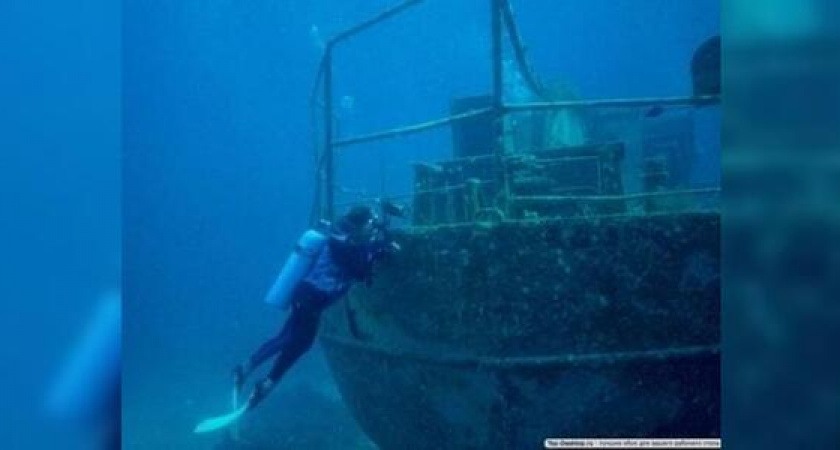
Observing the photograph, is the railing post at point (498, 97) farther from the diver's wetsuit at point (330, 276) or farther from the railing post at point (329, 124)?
the railing post at point (329, 124)

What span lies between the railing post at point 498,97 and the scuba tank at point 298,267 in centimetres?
132

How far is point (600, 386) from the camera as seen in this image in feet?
13.3

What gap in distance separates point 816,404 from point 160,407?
11827 millimetres

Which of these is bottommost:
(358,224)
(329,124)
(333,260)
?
(333,260)

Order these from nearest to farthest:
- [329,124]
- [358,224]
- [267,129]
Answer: [358,224] → [329,124] → [267,129]

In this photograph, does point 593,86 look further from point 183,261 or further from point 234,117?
point 183,261

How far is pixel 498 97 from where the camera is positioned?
411 centimetres

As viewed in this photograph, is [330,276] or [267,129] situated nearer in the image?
[330,276]

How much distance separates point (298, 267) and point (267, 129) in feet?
134

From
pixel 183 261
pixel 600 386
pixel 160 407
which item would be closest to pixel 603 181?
pixel 600 386

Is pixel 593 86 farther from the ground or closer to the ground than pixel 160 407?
farther from the ground

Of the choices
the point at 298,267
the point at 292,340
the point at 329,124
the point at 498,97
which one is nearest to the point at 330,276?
the point at 298,267

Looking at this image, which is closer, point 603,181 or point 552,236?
point 552,236

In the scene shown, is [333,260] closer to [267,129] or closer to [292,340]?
[292,340]
